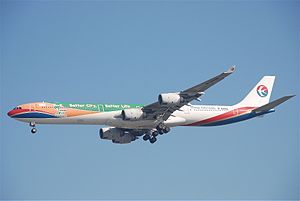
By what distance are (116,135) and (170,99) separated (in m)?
11.6

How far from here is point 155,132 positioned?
241 ft

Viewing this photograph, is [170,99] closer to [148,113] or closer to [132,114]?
[148,113]

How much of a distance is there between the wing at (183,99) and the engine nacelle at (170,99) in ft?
1.15

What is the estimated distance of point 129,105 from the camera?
7169 cm

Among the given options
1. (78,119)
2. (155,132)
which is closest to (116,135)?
Result: (155,132)

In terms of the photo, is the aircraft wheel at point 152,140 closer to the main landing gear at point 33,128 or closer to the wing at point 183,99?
the wing at point 183,99

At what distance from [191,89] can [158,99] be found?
347 centimetres

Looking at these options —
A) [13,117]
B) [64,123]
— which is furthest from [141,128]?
[13,117]

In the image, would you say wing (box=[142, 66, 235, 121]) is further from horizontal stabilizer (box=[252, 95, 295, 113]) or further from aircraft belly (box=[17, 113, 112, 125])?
horizontal stabilizer (box=[252, 95, 295, 113])

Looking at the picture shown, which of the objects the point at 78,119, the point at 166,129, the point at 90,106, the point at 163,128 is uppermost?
the point at 90,106

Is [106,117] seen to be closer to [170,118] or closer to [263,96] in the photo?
[170,118]

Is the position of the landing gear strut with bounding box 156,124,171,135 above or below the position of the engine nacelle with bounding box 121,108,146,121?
below

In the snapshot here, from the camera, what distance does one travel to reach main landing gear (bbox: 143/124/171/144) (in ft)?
236

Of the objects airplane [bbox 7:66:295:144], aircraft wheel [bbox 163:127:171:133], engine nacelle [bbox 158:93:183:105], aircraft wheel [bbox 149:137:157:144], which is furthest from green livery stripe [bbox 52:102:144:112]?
aircraft wheel [bbox 149:137:157:144]
